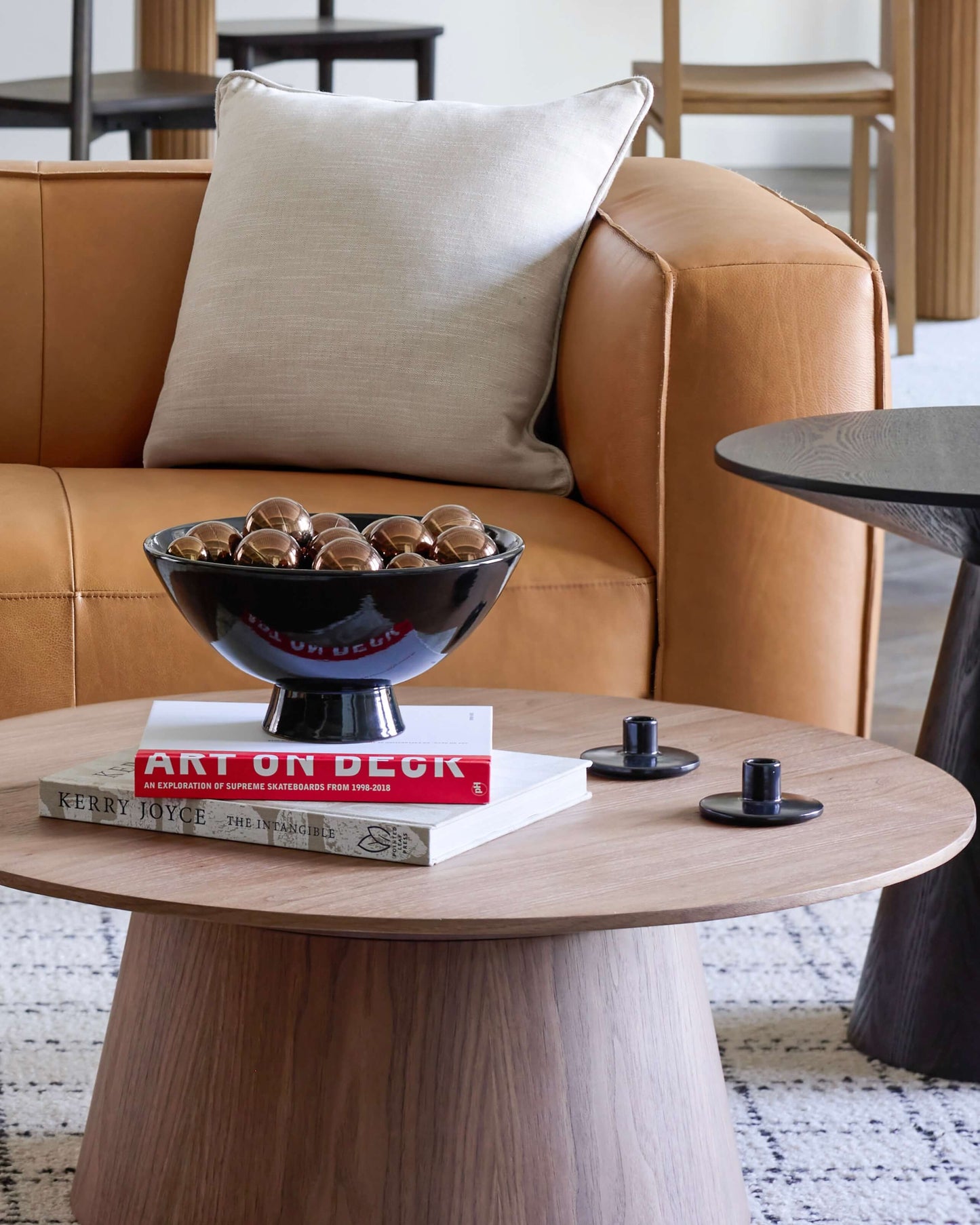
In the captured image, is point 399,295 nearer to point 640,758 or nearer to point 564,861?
point 640,758

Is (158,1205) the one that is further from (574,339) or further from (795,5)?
(795,5)

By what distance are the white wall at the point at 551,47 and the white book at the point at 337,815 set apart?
498 centimetres

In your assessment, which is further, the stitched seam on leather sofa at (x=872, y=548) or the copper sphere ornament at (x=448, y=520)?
the stitched seam on leather sofa at (x=872, y=548)

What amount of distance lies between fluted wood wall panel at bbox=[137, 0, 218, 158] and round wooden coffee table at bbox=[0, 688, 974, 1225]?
9.98ft

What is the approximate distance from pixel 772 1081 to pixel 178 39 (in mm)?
3192

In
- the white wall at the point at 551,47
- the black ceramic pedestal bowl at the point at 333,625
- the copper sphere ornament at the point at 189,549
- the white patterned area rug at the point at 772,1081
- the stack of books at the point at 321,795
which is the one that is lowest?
the white patterned area rug at the point at 772,1081

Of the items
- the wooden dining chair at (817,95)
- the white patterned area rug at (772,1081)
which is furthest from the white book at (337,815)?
the wooden dining chair at (817,95)

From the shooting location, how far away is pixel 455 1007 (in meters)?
0.92

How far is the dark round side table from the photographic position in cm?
127

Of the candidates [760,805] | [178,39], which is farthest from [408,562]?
[178,39]

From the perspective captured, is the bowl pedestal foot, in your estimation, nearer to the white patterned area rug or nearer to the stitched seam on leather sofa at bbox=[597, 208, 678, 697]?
the white patterned area rug

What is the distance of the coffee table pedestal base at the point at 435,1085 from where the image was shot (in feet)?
3.02

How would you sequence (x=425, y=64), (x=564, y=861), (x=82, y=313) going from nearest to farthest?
(x=564, y=861) < (x=82, y=313) < (x=425, y=64)

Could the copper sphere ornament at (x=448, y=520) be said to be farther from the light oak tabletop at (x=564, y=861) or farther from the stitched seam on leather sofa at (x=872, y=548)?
the stitched seam on leather sofa at (x=872, y=548)
